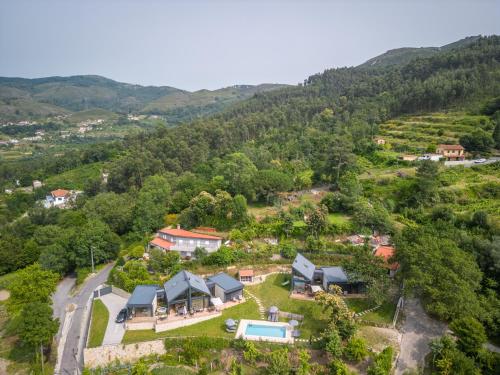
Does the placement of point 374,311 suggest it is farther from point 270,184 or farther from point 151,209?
point 151,209

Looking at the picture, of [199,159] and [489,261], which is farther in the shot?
[199,159]

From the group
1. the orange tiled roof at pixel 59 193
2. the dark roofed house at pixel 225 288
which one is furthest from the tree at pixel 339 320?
the orange tiled roof at pixel 59 193

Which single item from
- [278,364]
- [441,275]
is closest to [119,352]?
[278,364]

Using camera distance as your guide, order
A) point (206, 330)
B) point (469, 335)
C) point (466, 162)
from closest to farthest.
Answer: point (469, 335) → point (206, 330) → point (466, 162)

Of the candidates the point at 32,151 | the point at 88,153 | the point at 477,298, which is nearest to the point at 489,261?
the point at 477,298

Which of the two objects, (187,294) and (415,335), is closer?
(415,335)

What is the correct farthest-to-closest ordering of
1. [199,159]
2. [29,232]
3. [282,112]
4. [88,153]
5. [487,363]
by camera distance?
[88,153], [282,112], [199,159], [29,232], [487,363]

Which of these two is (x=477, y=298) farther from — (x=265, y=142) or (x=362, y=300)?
(x=265, y=142)
